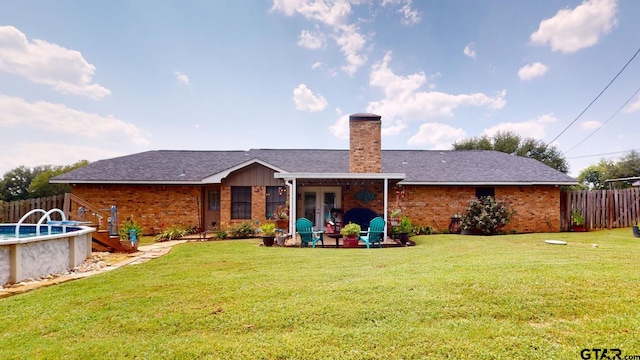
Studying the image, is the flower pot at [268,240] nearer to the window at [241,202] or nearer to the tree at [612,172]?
the window at [241,202]

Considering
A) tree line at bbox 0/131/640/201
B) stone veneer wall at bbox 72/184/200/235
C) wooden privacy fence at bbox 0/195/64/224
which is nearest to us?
wooden privacy fence at bbox 0/195/64/224

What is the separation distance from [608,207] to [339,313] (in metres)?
16.8

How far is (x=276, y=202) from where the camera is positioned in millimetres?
13820

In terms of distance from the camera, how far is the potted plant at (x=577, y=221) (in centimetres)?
1410

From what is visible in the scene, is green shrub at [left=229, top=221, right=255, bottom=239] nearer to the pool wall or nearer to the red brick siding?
the red brick siding

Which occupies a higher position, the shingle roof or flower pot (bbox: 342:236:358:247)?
the shingle roof

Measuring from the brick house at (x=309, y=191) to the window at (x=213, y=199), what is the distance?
46mm

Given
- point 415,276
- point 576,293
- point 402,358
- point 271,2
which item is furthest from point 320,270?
point 271,2

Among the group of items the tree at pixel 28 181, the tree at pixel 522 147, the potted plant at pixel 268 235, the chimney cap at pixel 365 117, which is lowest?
the potted plant at pixel 268 235

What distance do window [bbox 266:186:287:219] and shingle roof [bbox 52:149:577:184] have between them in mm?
1108

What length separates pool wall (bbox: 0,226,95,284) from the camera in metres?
5.34

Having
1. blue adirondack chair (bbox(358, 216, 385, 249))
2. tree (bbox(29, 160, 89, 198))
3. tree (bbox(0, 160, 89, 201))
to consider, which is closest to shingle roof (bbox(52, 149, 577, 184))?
blue adirondack chair (bbox(358, 216, 385, 249))

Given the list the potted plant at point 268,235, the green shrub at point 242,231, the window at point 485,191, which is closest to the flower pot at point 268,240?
the potted plant at point 268,235

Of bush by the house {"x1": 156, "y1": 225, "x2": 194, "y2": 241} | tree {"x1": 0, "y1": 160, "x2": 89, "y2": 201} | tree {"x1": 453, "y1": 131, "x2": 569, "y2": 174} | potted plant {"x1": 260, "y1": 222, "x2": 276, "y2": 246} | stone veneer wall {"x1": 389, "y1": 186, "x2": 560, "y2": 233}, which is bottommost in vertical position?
bush by the house {"x1": 156, "y1": 225, "x2": 194, "y2": 241}
